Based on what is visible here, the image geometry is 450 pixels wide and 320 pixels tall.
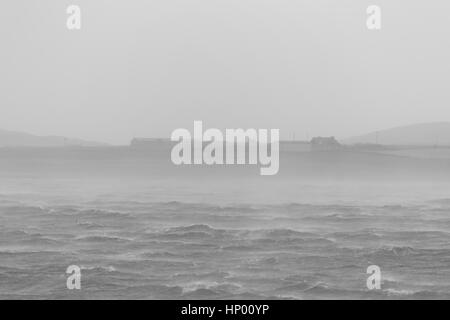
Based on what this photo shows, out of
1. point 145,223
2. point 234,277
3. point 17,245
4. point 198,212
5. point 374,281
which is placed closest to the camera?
point 374,281

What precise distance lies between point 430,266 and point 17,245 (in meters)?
18.6

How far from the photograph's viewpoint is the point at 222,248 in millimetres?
29719

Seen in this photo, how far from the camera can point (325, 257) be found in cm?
2619

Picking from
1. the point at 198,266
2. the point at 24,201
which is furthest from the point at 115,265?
the point at 24,201

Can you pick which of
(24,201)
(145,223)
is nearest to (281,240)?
(145,223)

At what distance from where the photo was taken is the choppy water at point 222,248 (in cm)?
2027

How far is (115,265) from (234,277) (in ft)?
16.2

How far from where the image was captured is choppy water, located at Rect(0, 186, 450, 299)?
20266 mm

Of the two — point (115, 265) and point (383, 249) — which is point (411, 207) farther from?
point (115, 265)

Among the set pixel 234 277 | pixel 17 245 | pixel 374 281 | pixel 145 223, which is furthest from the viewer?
pixel 145 223

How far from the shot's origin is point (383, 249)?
29.6 meters

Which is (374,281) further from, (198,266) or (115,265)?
(115,265)

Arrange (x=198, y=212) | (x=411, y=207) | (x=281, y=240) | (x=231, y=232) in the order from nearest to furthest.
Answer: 1. (x=281, y=240)
2. (x=231, y=232)
3. (x=198, y=212)
4. (x=411, y=207)

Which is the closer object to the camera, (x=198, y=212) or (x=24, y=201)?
(x=198, y=212)
